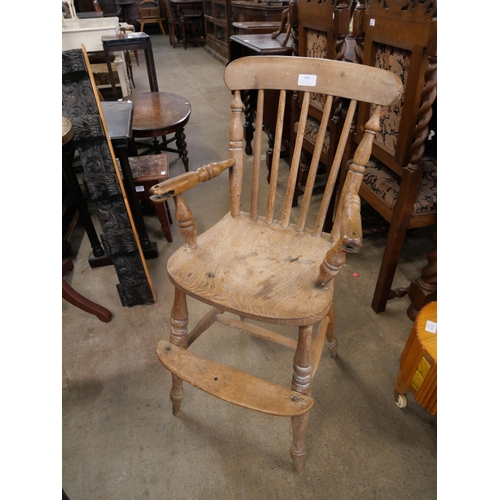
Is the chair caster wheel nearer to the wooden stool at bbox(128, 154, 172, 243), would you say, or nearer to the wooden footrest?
the wooden footrest

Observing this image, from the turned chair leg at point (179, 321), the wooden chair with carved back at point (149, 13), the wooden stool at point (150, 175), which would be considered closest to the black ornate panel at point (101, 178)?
the wooden stool at point (150, 175)

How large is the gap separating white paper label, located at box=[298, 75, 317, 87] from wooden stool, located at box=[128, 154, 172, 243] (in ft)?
3.23

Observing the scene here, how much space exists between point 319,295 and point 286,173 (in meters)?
1.97

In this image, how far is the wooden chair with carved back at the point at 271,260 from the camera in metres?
0.89

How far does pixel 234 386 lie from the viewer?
94 cm

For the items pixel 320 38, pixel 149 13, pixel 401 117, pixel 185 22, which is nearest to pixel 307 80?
pixel 401 117

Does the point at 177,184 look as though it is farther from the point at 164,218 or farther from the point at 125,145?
the point at 164,218

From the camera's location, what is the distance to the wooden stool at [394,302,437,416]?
3.43 ft

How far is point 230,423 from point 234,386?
1.18 ft

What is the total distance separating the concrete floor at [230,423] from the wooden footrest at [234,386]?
0.35 m

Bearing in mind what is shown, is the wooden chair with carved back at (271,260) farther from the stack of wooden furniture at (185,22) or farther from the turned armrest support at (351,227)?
the stack of wooden furniture at (185,22)

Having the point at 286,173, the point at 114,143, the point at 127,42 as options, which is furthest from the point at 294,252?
the point at 127,42

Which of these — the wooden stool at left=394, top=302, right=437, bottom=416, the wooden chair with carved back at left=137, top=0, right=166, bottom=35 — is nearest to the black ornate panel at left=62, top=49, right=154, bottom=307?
the wooden stool at left=394, top=302, right=437, bottom=416

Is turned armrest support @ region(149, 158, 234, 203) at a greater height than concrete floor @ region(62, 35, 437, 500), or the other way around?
turned armrest support @ region(149, 158, 234, 203)
